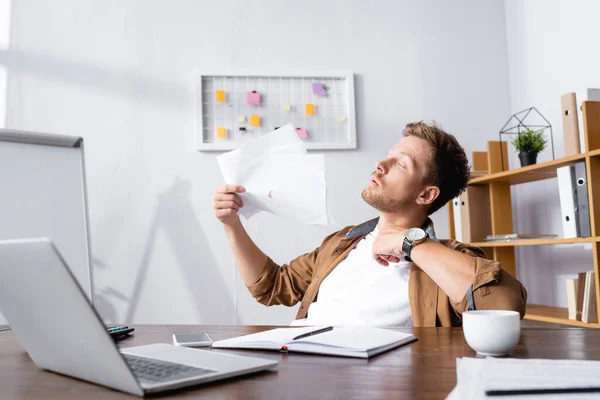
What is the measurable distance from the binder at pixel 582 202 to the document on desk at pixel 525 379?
1.57 metres

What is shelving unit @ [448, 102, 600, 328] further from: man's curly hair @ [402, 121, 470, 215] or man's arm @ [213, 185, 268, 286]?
man's arm @ [213, 185, 268, 286]

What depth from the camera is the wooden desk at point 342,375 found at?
24.3 inches

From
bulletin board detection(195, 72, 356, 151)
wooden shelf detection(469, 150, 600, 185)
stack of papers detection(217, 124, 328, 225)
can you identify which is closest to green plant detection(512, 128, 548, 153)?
wooden shelf detection(469, 150, 600, 185)

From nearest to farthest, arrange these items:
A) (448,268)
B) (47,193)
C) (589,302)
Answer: (448,268) → (589,302) → (47,193)

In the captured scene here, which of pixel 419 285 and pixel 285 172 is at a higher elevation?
pixel 285 172

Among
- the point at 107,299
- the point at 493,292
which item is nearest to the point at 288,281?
the point at 493,292

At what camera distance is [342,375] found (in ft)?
2.31

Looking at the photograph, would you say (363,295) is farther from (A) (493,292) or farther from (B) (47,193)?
(B) (47,193)

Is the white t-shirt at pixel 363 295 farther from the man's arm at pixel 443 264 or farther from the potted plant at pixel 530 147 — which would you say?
the potted plant at pixel 530 147

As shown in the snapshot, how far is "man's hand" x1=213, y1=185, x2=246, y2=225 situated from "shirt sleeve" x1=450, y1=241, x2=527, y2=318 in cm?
62

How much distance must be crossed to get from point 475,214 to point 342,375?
2150 mm

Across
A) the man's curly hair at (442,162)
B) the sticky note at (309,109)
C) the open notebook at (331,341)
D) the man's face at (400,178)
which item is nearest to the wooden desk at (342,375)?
the open notebook at (331,341)

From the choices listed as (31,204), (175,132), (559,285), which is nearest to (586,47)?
(559,285)

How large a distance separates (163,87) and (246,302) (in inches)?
46.5
